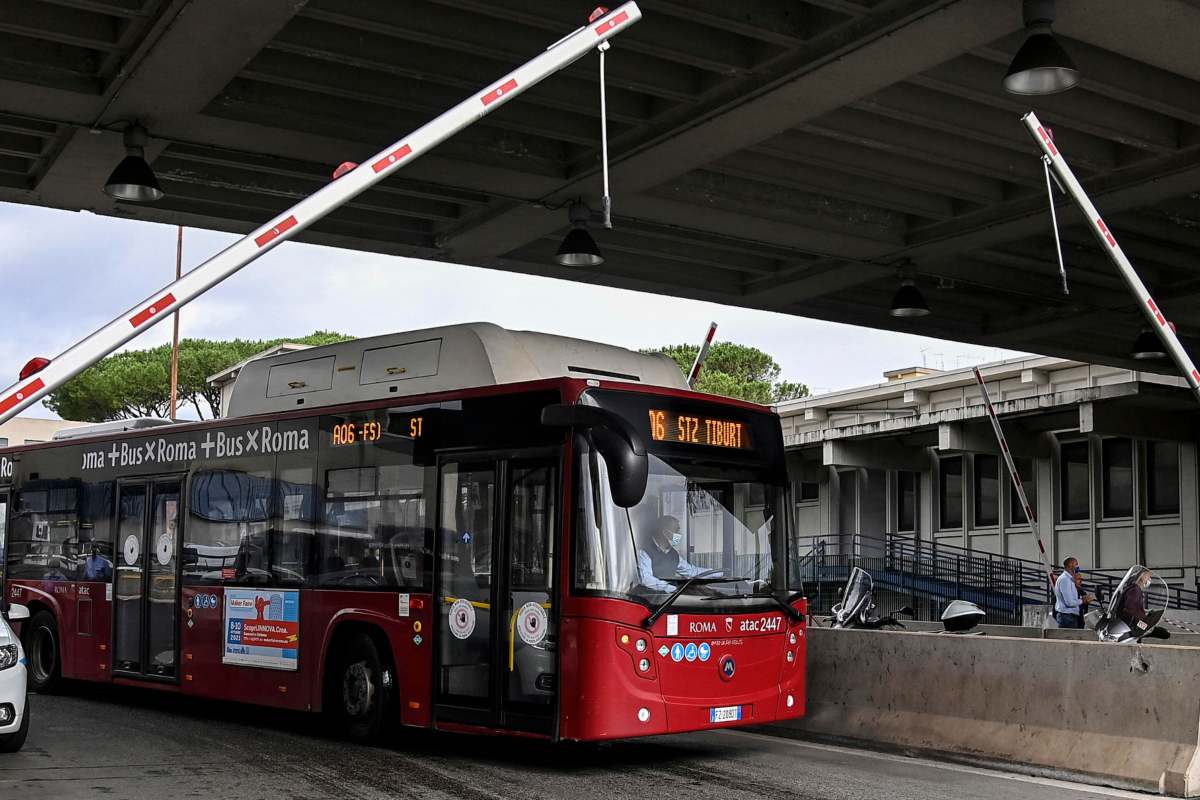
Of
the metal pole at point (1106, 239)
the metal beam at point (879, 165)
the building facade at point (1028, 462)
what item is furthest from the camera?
the building facade at point (1028, 462)

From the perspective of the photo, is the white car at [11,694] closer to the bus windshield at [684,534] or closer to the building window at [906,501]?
the bus windshield at [684,534]

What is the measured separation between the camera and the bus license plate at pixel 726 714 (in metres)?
10.8

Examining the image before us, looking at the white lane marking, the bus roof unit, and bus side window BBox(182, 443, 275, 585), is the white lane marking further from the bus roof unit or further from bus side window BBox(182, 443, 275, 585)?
bus side window BBox(182, 443, 275, 585)

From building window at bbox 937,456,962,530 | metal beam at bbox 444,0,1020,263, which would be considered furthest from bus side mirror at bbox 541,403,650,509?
building window at bbox 937,456,962,530

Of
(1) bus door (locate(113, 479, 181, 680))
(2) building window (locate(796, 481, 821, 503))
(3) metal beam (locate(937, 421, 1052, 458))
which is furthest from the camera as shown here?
(2) building window (locate(796, 481, 821, 503))

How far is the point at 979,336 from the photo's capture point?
935 inches

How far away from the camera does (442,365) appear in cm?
1237

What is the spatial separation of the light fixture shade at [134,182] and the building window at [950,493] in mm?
24753

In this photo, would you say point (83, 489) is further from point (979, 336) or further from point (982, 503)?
point (982, 503)

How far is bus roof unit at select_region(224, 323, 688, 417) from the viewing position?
39.6ft

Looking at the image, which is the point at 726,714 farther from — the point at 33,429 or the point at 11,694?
the point at 33,429

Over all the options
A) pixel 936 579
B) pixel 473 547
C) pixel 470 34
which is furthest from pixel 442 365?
pixel 936 579

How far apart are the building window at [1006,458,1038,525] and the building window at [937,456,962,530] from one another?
6.03ft

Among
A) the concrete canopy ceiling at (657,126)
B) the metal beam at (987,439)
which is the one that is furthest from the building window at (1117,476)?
the concrete canopy ceiling at (657,126)
